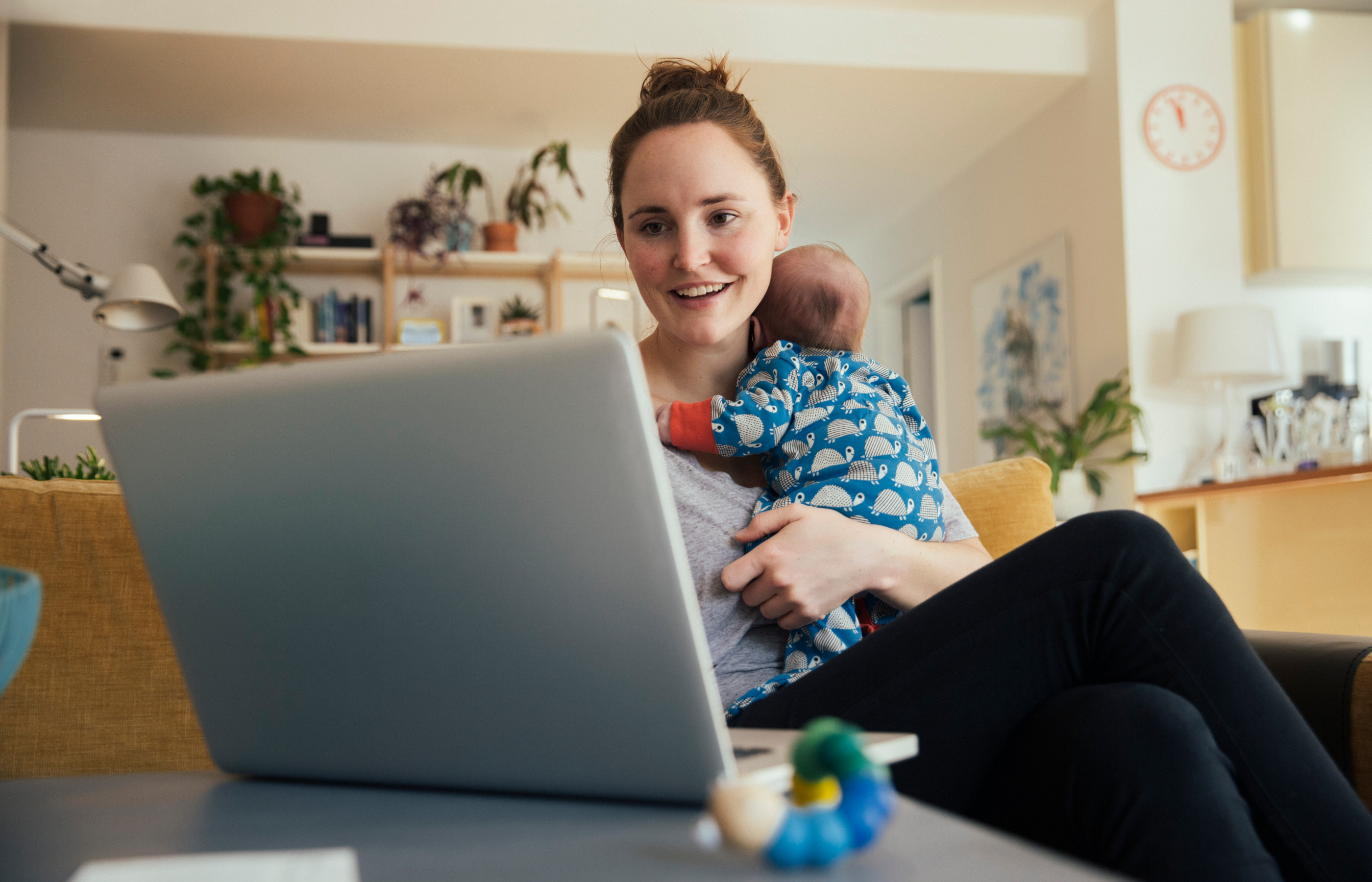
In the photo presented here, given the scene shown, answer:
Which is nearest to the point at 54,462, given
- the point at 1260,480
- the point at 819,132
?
the point at 1260,480

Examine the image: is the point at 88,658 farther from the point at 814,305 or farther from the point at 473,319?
the point at 473,319

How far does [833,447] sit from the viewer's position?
4.10 feet

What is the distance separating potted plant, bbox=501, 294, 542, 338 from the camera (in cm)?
480

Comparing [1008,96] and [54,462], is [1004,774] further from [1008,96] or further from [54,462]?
[1008,96]

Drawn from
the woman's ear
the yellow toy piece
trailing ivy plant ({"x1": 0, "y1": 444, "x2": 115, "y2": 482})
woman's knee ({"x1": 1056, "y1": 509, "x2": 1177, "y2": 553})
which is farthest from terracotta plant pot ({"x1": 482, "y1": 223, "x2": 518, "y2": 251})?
the yellow toy piece

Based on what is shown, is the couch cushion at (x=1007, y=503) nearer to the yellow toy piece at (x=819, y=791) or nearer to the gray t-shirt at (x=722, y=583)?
the gray t-shirt at (x=722, y=583)

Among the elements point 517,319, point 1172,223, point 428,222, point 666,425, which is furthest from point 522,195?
point 666,425

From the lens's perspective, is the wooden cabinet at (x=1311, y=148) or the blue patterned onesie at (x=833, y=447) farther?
the wooden cabinet at (x=1311, y=148)

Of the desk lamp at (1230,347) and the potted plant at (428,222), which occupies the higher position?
the potted plant at (428,222)

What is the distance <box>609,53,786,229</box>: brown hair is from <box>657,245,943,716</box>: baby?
25cm

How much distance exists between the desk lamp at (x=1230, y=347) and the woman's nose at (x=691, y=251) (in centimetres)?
311

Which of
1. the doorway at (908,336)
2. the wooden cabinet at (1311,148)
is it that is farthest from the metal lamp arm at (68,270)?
the doorway at (908,336)

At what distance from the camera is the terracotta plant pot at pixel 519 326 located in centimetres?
478

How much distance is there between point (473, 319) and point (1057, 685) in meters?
4.39
